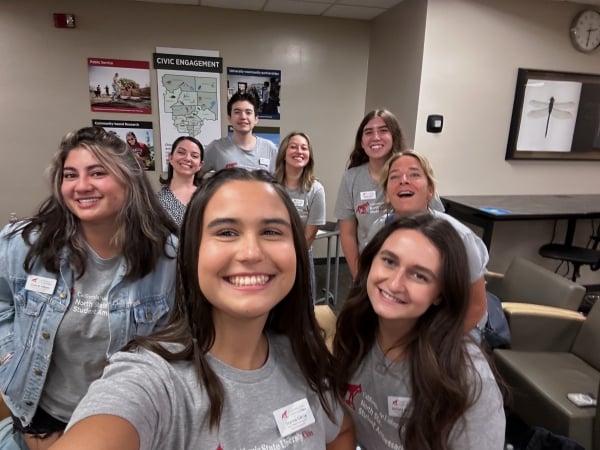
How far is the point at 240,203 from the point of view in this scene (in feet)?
2.38

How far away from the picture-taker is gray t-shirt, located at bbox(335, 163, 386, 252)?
221 centimetres

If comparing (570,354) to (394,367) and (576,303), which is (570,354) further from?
(394,367)

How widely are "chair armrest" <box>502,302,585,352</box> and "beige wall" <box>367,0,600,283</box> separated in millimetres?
1630

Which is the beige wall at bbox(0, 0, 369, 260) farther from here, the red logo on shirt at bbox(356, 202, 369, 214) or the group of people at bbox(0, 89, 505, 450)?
the group of people at bbox(0, 89, 505, 450)

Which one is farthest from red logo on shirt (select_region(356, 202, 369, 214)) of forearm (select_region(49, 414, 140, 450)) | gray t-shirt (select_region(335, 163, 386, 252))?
forearm (select_region(49, 414, 140, 450))

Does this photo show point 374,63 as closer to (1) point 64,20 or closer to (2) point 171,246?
(1) point 64,20

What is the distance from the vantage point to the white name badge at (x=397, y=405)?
3.38 ft

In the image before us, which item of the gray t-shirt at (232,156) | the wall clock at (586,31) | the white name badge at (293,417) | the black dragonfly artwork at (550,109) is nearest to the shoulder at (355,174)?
the gray t-shirt at (232,156)

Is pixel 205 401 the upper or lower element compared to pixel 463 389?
upper

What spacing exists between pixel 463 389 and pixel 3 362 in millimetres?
1303

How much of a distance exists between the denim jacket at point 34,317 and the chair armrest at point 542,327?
2028 mm

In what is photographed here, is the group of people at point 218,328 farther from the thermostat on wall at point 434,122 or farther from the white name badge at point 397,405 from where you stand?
the thermostat on wall at point 434,122

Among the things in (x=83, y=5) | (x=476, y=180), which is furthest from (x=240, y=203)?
(x=83, y=5)

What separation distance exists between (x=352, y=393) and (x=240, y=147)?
2.07 metres
